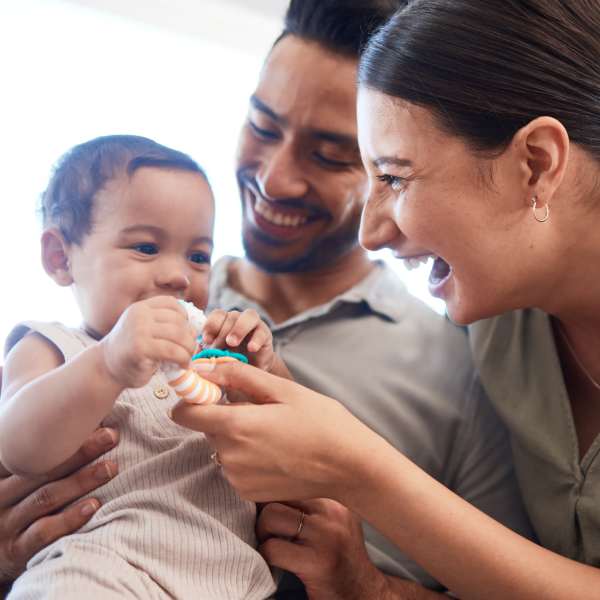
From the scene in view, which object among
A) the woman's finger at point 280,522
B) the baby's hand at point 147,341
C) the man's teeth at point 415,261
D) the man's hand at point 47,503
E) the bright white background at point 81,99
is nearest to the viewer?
the baby's hand at point 147,341

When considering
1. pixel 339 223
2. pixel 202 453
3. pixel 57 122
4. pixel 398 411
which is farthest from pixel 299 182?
pixel 57 122

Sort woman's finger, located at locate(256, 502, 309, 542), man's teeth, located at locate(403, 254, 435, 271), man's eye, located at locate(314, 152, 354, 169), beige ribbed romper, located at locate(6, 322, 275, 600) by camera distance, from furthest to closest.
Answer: man's eye, located at locate(314, 152, 354, 169)
man's teeth, located at locate(403, 254, 435, 271)
woman's finger, located at locate(256, 502, 309, 542)
beige ribbed romper, located at locate(6, 322, 275, 600)

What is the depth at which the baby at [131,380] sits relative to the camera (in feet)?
→ 3.46

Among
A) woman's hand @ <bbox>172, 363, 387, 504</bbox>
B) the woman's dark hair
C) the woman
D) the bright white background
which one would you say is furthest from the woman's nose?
the bright white background

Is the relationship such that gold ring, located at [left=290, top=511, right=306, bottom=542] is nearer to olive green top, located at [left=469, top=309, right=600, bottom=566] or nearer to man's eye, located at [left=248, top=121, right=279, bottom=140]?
olive green top, located at [left=469, top=309, right=600, bottom=566]

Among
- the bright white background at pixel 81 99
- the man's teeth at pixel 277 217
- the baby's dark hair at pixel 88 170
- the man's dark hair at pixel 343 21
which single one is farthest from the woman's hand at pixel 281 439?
the bright white background at pixel 81 99

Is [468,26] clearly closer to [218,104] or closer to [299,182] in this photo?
[299,182]

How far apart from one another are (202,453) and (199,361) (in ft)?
0.78

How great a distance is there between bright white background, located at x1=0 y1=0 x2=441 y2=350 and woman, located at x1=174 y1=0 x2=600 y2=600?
917 millimetres

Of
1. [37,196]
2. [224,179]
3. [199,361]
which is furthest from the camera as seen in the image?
[224,179]

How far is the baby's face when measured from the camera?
1.29 meters

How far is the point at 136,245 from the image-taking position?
131cm

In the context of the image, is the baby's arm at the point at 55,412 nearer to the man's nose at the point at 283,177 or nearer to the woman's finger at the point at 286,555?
the woman's finger at the point at 286,555

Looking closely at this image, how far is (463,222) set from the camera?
123 centimetres
